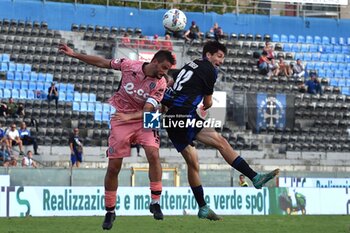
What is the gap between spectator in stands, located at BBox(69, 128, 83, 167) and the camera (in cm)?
3123

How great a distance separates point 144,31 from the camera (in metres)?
41.6

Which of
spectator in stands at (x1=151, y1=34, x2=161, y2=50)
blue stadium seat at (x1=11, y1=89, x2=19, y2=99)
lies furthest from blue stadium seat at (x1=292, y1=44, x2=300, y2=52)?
blue stadium seat at (x1=11, y1=89, x2=19, y2=99)

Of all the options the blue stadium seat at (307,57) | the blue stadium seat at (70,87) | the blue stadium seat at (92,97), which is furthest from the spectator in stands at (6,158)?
the blue stadium seat at (307,57)

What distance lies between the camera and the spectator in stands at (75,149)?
102ft

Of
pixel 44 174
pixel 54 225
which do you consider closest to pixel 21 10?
pixel 44 174

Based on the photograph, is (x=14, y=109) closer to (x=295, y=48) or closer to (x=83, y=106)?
(x=83, y=106)

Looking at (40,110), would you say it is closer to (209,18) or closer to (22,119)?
(22,119)

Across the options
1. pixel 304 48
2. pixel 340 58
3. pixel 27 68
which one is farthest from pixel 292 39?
pixel 27 68

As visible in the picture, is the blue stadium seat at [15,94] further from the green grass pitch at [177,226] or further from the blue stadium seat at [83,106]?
the green grass pitch at [177,226]

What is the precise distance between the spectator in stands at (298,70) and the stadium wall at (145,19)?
155 inches

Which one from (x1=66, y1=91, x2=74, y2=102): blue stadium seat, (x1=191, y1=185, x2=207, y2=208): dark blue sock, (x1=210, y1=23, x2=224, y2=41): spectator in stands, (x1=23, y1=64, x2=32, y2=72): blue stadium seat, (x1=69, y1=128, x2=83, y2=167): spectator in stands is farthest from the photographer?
(x1=210, y1=23, x2=224, y2=41): spectator in stands

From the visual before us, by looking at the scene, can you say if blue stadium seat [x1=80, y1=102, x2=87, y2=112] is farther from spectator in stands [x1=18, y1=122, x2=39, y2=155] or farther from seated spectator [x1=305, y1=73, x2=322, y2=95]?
seated spectator [x1=305, y1=73, x2=322, y2=95]

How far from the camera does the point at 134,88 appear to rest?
13922 millimetres

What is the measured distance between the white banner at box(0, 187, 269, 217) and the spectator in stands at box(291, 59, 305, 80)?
13303 mm
